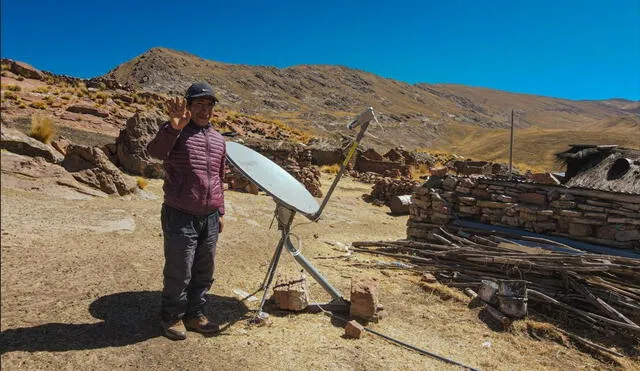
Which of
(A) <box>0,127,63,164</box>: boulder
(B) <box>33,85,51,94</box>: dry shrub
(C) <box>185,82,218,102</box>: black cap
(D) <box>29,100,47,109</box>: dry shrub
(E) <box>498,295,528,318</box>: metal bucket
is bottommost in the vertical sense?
(E) <box>498,295,528,318</box>: metal bucket

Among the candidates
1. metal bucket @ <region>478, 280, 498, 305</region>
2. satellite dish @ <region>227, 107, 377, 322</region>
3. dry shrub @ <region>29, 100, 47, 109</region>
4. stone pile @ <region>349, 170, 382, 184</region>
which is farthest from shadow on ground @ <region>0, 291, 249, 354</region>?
stone pile @ <region>349, 170, 382, 184</region>

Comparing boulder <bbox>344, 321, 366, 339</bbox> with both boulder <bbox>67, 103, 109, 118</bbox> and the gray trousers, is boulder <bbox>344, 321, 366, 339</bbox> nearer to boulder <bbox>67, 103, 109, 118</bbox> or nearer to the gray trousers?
the gray trousers

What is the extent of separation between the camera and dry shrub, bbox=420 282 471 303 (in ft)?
19.2

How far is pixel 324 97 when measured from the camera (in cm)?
8194

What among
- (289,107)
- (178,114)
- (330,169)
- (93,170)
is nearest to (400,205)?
(330,169)

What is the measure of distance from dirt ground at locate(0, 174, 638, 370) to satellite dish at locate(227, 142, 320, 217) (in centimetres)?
128

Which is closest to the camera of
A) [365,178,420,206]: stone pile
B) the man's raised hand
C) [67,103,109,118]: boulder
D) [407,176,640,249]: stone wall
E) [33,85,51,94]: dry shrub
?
the man's raised hand

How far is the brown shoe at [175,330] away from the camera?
11.3ft

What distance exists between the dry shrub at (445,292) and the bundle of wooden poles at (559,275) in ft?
0.65

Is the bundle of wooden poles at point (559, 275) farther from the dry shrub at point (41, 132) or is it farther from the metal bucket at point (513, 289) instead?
the dry shrub at point (41, 132)

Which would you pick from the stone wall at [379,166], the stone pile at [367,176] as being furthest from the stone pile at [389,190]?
the stone wall at [379,166]

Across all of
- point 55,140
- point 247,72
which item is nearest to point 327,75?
point 247,72

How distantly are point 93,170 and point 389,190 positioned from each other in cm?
1056

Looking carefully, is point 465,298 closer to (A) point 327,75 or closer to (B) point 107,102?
(B) point 107,102
